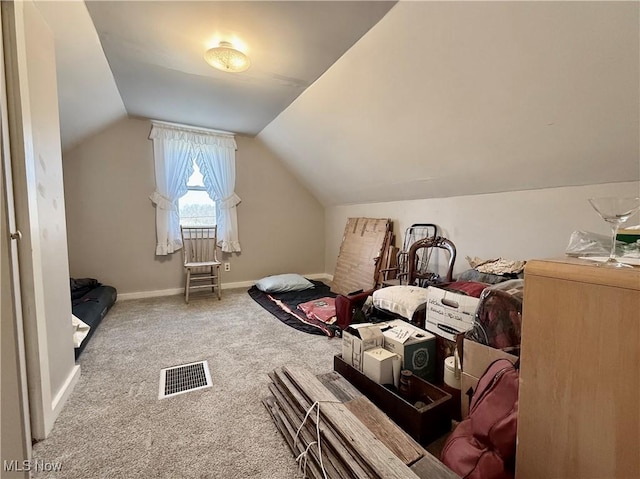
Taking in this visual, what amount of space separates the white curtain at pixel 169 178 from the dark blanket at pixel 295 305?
1307mm

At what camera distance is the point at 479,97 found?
5.75 ft

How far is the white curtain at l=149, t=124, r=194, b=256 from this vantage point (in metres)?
3.60

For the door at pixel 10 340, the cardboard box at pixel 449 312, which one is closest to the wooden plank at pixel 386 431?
the cardboard box at pixel 449 312

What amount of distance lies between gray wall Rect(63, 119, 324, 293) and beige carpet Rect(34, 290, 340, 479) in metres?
1.04

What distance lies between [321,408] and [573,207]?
211cm

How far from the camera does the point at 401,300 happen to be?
2154 mm

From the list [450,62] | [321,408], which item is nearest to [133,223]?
[321,408]

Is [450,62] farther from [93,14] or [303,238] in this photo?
[303,238]

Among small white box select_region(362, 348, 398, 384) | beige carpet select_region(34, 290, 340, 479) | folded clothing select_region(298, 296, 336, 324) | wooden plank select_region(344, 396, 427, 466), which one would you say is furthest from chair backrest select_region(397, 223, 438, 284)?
wooden plank select_region(344, 396, 427, 466)

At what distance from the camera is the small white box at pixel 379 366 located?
1.52 m

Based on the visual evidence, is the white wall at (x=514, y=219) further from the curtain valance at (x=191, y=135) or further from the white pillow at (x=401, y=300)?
the curtain valance at (x=191, y=135)

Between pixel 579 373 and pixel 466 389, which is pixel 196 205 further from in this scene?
pixel 579 373

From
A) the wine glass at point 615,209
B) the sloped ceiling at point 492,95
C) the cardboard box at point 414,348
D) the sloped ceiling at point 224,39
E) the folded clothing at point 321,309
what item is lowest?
the folded clothing at point 321,309

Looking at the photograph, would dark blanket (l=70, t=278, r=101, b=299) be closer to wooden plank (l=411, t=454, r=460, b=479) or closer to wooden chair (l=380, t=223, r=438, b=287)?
wooden chair (l=380, t=223, r=438, b=287)
